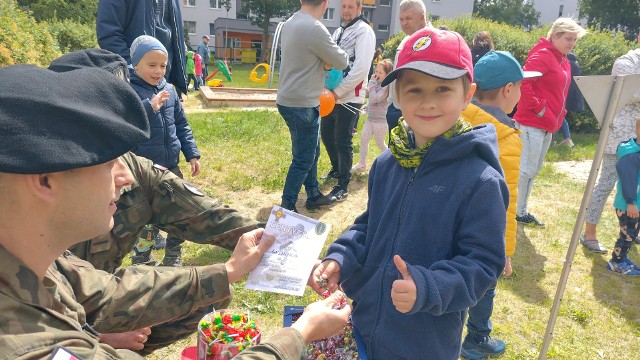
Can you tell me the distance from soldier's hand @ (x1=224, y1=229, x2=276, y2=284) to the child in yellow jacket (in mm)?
1418

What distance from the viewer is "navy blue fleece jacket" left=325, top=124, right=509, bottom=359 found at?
5.19ft

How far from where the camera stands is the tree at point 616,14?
121ft

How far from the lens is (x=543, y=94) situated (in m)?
4.97

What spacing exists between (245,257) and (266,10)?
4533 cm

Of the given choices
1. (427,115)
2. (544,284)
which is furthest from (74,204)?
(544,284)

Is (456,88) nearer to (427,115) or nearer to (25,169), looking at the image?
(427,115)

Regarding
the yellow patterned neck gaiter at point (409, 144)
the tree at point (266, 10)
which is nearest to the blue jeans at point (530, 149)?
the yellow patterned neck gaiter at point (409, 144)

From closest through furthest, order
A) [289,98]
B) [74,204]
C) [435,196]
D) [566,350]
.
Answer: [74,204]
[435,196]
[566,350]
[289,98]

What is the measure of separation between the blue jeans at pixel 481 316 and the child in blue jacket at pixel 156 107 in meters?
2.41

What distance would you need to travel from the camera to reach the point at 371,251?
1.89 m

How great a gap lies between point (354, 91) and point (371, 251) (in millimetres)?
3936

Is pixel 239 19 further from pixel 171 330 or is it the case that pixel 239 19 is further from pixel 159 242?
pixel 171 330

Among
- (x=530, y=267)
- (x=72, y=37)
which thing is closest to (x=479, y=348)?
A: (x=530, y=267)

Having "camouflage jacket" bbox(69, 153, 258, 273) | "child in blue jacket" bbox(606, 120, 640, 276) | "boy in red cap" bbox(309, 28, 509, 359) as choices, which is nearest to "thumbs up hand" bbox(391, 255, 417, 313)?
"boy in red cap" bbox(309, 28, 509, 359)
